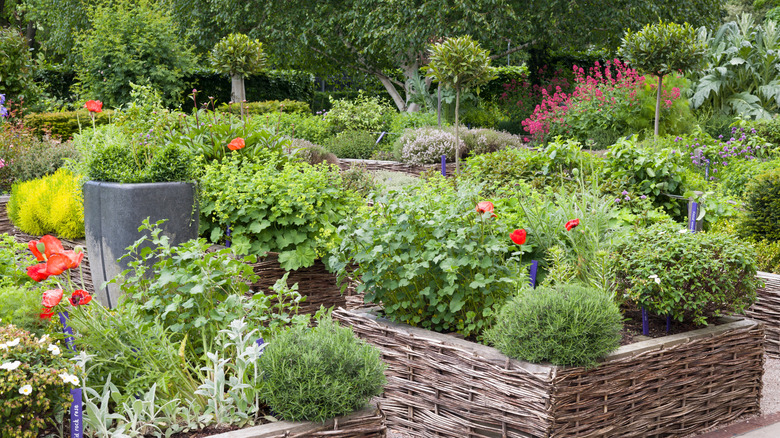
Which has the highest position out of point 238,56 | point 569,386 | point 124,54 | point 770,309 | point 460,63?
point 124,54

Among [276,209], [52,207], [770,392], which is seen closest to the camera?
[770,392]

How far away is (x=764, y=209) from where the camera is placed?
4.78 metres

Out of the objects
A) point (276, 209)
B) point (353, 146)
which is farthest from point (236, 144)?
point (353, 146)

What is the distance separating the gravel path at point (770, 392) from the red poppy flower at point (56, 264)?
1.75 metres

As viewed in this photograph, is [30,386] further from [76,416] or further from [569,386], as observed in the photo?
[569,386]

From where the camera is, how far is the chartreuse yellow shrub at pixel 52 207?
484cm

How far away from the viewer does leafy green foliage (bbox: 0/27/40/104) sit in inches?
360

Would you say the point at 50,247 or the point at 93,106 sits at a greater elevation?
the point at 93,106

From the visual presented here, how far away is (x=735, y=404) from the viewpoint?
10.9 ft

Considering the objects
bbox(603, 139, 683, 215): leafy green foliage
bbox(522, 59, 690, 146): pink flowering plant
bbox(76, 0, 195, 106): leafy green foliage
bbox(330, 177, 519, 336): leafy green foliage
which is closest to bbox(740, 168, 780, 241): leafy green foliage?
bbox(603, 139, 683, 215): leafy green foliage

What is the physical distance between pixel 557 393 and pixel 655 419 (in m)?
0.70

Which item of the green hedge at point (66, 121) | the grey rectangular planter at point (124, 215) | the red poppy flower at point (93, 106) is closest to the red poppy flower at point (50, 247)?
the grey rectangular planter at point (124, 215)

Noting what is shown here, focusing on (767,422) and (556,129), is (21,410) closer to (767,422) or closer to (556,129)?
(767,422)

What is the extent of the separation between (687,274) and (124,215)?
2782mm
